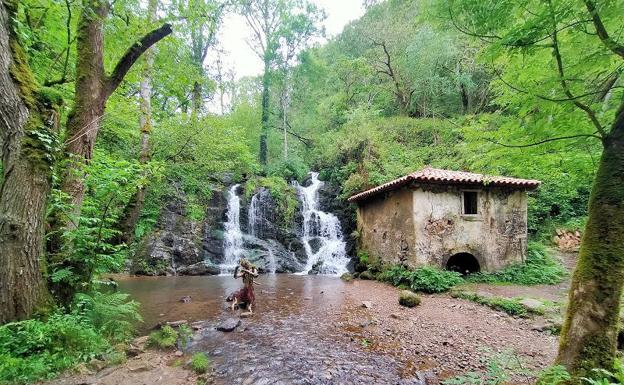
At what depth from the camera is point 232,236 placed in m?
17.1

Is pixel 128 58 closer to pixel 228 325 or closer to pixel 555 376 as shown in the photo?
pixel 228 325

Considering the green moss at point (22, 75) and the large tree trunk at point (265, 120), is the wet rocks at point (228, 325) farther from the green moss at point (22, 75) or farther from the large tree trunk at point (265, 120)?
the large tree trunk at point (265, 120)

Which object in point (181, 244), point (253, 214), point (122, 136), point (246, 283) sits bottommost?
point (246, 283)

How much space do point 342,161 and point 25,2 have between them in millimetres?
16834

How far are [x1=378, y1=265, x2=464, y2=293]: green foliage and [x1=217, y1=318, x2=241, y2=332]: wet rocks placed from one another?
6141 millimetres

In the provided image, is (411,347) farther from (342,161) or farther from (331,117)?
(331,117)

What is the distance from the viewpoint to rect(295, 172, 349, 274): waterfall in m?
15.6

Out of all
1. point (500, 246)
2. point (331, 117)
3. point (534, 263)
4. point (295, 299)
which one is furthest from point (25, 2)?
point (331, 117)

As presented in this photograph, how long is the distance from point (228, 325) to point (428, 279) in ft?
21.7

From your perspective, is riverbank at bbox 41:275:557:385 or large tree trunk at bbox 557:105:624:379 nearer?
large tree trunk at bbox 557:105:624:379

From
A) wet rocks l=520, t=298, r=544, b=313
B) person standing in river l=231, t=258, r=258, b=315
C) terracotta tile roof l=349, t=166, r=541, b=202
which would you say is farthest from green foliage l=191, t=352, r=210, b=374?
terracotta tile roof l=349, t=166, r=541, b=202

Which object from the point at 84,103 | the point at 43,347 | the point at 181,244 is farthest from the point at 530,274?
the point at 181,244

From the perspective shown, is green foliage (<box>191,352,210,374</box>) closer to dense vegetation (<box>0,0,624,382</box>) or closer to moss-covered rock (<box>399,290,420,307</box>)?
dense vegetation (<box>0,0,624,382</box>)

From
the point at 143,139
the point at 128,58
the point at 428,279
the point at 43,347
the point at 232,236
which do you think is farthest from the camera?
the point at 232,236
